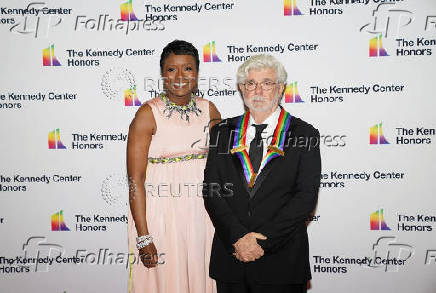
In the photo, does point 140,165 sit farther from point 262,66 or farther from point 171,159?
point 262,66

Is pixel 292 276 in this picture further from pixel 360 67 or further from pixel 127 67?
pixel 127 67

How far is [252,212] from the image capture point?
5.36ft

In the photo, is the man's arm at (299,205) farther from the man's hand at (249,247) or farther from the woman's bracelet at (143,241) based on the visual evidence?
the woman's bracelet at (143,241)

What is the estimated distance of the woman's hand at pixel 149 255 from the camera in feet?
6.14

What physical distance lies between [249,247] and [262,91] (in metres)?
0.72

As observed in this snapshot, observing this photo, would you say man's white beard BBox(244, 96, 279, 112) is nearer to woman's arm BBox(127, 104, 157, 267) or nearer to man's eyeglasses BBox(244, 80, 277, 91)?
man's eyeglasses BBox(244, 80, 277, 91)

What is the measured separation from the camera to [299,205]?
1.61 metres

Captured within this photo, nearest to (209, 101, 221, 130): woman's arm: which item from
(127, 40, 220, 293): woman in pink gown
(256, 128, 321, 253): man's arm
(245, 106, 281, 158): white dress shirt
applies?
(127, 40, 220, 293): woman in pink gown

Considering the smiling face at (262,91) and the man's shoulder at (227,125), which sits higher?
the smiling face at (262,91)

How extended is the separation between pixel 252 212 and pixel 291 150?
1.11 ft

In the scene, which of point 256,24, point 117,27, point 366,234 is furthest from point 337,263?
point 117,27

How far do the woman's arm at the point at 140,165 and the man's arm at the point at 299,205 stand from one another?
64 centimetres

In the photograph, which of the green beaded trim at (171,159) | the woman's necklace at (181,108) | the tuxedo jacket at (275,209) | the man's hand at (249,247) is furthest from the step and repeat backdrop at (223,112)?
the man's hand at (249,247)

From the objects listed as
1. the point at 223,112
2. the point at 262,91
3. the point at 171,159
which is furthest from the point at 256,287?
the point at 223,112
